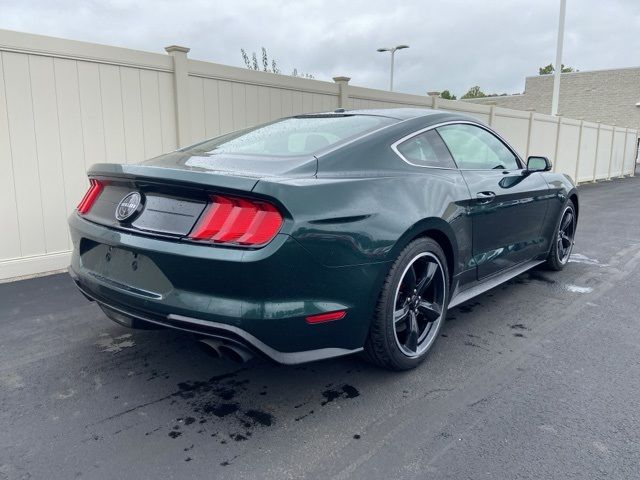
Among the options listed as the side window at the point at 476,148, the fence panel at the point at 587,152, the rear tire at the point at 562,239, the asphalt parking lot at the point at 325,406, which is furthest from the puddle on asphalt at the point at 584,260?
the fence panel at the point at 587,152

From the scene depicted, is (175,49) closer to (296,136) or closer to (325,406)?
(296,136)

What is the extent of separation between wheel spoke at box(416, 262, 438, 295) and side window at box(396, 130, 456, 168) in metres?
0.60

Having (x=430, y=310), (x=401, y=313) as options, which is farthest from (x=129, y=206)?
(x=430, y=310)

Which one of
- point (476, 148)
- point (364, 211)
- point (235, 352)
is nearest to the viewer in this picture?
point (235, 352)

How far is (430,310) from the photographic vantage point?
3.07 m

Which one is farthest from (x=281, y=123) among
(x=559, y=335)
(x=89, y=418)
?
(x=559, y=335)

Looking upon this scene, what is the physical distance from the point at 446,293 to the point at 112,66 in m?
4.29

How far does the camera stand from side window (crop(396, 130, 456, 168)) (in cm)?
304

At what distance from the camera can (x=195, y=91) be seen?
243 inches

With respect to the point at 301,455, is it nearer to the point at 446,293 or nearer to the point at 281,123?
the point at 446,293

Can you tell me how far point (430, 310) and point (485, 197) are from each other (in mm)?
933

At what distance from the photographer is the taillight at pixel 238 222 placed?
7.23 feet

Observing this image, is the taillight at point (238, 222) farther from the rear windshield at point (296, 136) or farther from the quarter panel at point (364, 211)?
the rear windshield at point (296, 136)

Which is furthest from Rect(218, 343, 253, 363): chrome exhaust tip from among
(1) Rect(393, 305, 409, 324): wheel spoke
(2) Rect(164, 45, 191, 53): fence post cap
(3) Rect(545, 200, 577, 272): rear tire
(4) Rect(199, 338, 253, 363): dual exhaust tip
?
(2) Rect(164, 45, 191, 53): fence post cap
